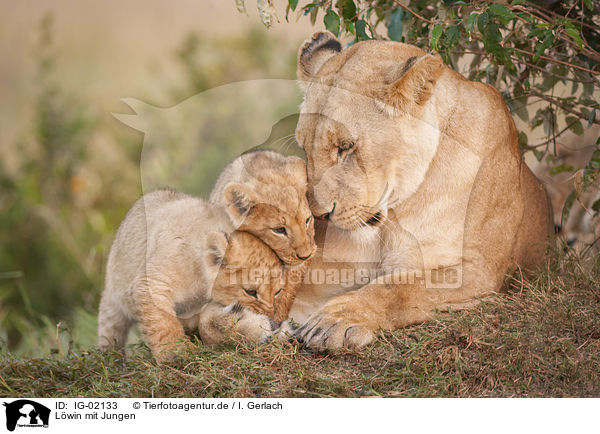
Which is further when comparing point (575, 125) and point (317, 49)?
point (575, 125)

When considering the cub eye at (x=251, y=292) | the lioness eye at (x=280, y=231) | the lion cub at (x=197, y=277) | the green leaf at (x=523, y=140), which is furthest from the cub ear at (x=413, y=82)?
the green leaf at (x=523, y=140)

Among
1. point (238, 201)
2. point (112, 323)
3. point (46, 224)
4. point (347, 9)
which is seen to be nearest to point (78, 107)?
point (46, 224)

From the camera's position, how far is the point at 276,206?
2.66 meters

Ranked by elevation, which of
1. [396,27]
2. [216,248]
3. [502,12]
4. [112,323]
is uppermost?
[502,12]

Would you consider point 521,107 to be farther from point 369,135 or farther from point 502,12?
point 369,135

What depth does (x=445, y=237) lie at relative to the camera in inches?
113

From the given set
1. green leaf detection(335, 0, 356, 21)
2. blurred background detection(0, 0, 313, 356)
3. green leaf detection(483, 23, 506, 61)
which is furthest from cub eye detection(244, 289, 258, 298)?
blurred background detection(0, 0, 313, 356)

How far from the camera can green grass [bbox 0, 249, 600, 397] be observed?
2305 mm

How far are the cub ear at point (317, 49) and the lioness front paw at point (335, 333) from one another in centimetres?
115

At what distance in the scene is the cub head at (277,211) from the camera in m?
2.64

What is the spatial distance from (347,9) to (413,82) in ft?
1.92

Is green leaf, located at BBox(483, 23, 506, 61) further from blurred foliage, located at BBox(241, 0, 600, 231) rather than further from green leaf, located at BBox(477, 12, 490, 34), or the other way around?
green leaf, located at BBox(477, 12, 490, 34)
